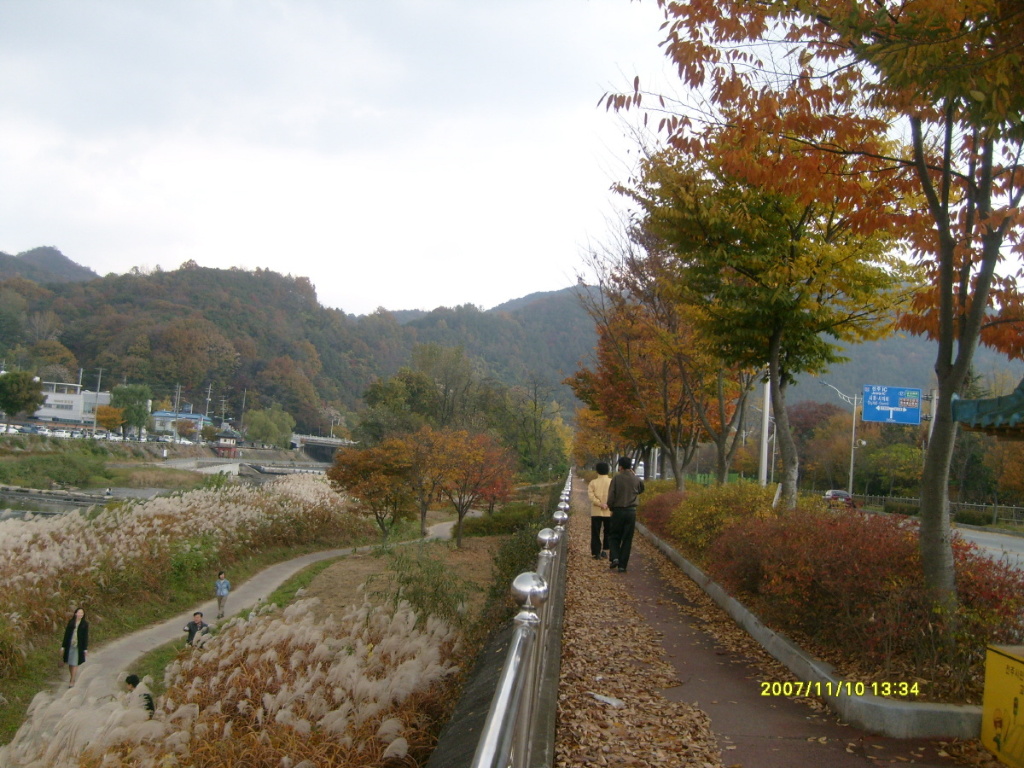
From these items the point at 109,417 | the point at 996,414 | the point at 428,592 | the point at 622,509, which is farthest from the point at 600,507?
the point at 109,417

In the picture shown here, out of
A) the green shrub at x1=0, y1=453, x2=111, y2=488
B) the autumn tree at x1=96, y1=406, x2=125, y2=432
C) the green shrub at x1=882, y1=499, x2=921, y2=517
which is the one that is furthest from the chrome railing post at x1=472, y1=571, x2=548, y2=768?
the autumn tree at x1=96, y1=406, x2=125, y2=432

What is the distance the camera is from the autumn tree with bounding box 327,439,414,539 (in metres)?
29.3

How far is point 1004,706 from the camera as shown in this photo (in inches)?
159

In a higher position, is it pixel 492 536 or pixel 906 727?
pixel 906 727

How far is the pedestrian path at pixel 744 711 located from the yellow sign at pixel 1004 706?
0.29 meters

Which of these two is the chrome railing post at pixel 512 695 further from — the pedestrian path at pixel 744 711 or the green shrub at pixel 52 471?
the green shrub at pixel 52 471

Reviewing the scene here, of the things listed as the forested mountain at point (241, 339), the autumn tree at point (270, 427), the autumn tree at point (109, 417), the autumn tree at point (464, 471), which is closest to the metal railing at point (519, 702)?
the autumn tree at point (464, 471)

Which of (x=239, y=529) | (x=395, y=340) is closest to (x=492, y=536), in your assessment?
(x=239, y=529)

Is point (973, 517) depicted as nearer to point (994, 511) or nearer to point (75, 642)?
point (994, 511)

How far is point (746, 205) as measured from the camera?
33.2ft

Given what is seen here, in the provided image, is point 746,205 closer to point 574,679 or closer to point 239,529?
point 574,679

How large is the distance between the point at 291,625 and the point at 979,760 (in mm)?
5332

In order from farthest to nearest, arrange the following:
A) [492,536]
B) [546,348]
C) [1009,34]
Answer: [546,348] < [492,536] < [1009,34]

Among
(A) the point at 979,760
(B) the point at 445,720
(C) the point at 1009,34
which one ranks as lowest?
(B) the point at 445,720
